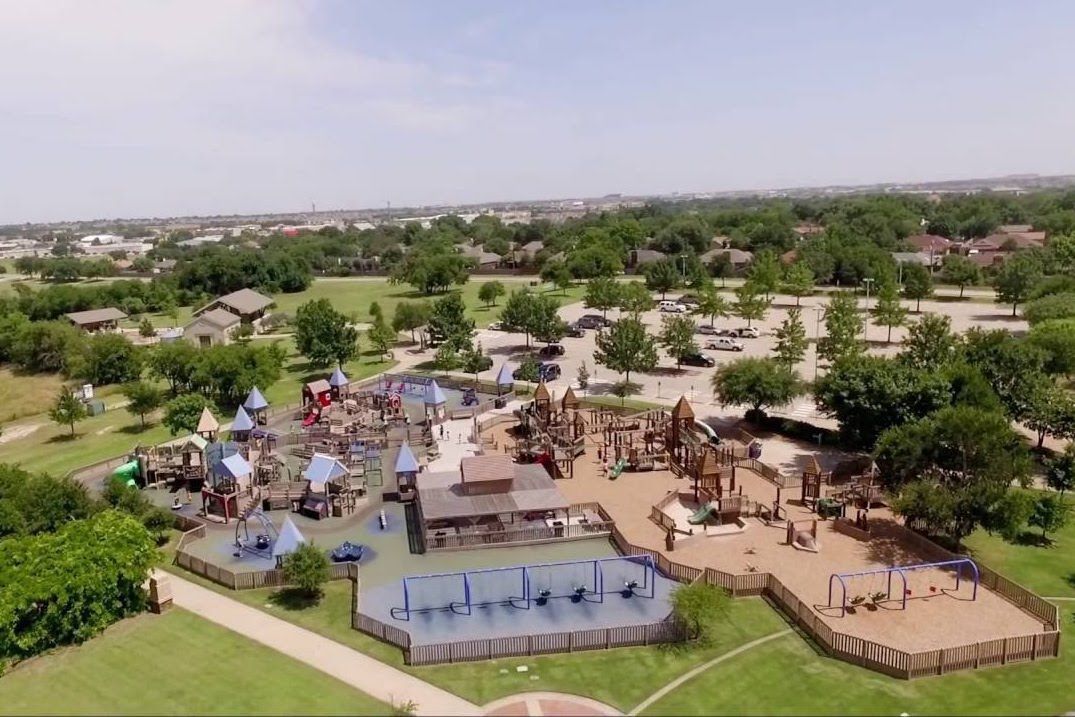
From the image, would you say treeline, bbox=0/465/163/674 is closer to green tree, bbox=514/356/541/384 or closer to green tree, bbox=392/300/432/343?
green tree, bbox=514/356/541/384

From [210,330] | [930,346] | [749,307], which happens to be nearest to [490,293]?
[210,330]

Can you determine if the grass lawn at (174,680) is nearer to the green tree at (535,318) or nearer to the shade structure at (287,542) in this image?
the shade structure at (287,542)

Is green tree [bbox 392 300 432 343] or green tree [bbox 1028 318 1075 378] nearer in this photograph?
green tree [bbox 1028 318 1075 378]

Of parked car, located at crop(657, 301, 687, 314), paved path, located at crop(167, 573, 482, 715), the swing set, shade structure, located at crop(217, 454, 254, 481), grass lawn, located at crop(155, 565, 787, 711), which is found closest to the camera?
paved path, located at crop(167, 573, 482, 715)

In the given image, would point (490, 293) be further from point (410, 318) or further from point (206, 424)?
point (206, 424)

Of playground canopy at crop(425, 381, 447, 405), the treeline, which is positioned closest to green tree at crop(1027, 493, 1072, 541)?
playground canopy at crop(425, 381, 447, 405)

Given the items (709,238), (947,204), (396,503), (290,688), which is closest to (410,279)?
(709,238)

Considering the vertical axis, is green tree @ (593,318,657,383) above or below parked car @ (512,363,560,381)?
above
